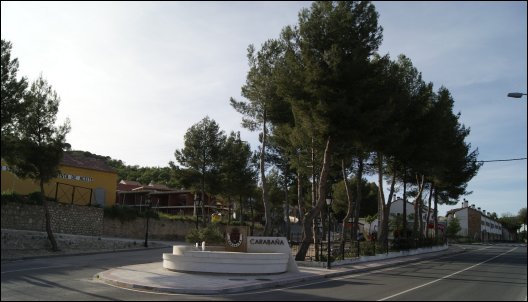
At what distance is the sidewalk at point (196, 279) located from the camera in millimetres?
15344

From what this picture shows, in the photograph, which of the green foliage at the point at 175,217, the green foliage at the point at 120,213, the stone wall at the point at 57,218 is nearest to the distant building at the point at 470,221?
the green foliage at the point at 175,217

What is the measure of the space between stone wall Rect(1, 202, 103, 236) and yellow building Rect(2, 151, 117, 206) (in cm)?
215

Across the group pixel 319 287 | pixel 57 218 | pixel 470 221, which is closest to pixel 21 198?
pixel 57 218

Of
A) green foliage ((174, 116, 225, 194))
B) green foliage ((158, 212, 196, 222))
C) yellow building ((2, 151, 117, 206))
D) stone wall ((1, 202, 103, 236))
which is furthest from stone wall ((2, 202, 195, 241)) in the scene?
green foliage ((174, 116, 225, 194))

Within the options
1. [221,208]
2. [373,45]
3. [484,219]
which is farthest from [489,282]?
[484,219]

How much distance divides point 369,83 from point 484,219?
119 metres

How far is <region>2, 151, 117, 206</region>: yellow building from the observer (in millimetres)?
38812

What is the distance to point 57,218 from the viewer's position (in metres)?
34.4

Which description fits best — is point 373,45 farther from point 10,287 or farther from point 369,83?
point 10,287

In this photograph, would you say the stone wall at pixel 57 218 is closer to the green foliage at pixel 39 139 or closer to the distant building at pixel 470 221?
the green foliage at pixel 39 139

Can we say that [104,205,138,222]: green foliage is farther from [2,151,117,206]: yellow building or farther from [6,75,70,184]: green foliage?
[6,75,70,184]: green foliage

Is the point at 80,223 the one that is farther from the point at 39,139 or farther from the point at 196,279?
the point at 196,279

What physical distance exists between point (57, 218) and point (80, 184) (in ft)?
28.4

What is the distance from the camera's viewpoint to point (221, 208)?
7006 cm
